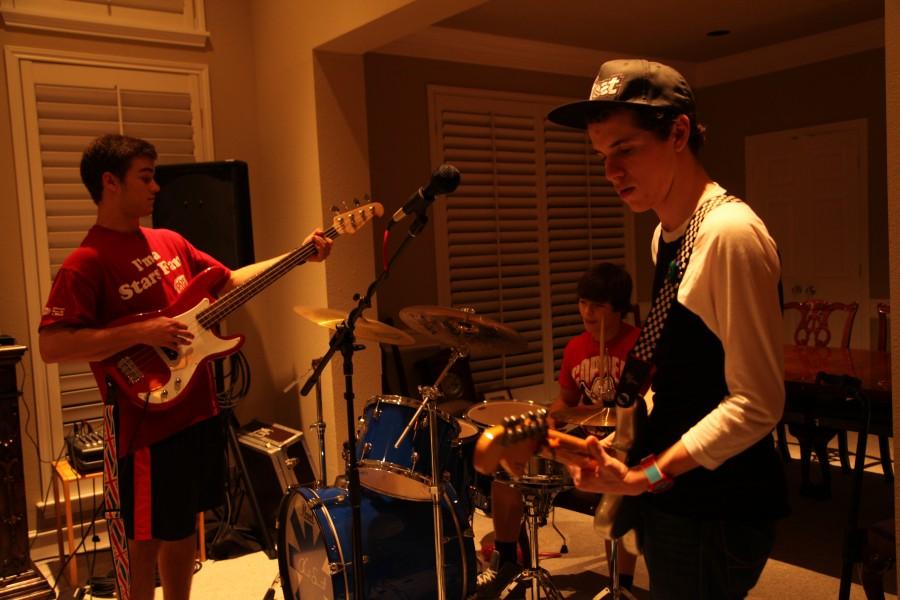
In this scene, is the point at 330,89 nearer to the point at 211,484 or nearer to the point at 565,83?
the point at 211,484

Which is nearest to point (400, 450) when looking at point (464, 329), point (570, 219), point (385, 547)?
point (385, 547)

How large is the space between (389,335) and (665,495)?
4.77 feet

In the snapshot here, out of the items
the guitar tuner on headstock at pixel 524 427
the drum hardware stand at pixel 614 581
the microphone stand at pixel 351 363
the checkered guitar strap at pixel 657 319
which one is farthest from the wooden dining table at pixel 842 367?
the guitar tuner on headstock at pixel 524 427

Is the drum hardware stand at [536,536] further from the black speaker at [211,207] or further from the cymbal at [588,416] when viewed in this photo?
the black speaker at [211,207]

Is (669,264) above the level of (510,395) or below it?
above

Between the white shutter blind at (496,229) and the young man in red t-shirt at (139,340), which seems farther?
the white shutter blind at (496,229)

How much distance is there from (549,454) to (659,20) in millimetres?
4615

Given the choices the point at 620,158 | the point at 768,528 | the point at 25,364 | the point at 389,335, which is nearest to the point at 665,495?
the point at 768,528

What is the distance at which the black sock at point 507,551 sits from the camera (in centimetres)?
296

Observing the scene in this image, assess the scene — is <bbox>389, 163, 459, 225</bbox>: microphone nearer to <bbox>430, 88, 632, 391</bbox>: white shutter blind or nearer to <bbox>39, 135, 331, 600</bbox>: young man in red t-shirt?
<bbox>39, 135, 331, 600</bbox>: young man in red t-shirt

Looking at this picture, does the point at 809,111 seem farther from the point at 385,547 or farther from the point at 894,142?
the point at 385,547

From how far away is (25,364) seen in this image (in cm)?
364

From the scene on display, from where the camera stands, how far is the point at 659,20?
498 centimetres

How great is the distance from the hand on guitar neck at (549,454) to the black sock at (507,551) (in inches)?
78.5
